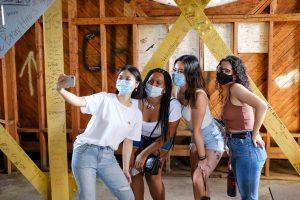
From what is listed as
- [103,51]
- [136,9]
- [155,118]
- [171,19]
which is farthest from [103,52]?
[155,118]

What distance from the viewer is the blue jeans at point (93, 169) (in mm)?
2672

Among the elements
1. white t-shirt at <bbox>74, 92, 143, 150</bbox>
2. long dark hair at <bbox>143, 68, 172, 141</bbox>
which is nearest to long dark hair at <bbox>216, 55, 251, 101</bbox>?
long dark hair at <bbox>143, 68, 172, 141</bbox>

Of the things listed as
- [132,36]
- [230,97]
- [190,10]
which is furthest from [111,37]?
[230,97]

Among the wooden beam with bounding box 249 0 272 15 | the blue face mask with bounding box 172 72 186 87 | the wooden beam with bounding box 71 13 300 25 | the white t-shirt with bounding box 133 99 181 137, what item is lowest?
the white t-shirt with bounding box 133 99 181 137

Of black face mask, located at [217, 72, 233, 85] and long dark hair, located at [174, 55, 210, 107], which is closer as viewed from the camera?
black face mask, located at [217, 72, 233, 85]

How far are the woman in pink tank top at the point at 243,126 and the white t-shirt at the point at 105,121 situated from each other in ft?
2.63

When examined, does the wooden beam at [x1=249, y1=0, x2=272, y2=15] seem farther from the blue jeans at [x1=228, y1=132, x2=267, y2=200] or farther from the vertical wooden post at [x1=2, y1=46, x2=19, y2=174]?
the vertical wooden post at [x1=2, y1=46, x2=19, y2=174]

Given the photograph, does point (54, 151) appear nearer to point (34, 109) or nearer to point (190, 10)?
point (190, 10)

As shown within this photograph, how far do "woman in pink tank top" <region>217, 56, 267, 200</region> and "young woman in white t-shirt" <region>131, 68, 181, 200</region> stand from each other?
47 centimetres

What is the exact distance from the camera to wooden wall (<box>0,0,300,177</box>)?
514cm

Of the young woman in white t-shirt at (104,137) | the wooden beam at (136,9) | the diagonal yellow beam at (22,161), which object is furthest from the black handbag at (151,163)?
the wooden beam at (136,9)

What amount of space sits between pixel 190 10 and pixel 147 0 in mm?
2243

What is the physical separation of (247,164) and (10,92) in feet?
13.1

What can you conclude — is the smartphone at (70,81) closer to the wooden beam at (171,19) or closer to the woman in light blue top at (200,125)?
the woman in light blue top at (200,125)
